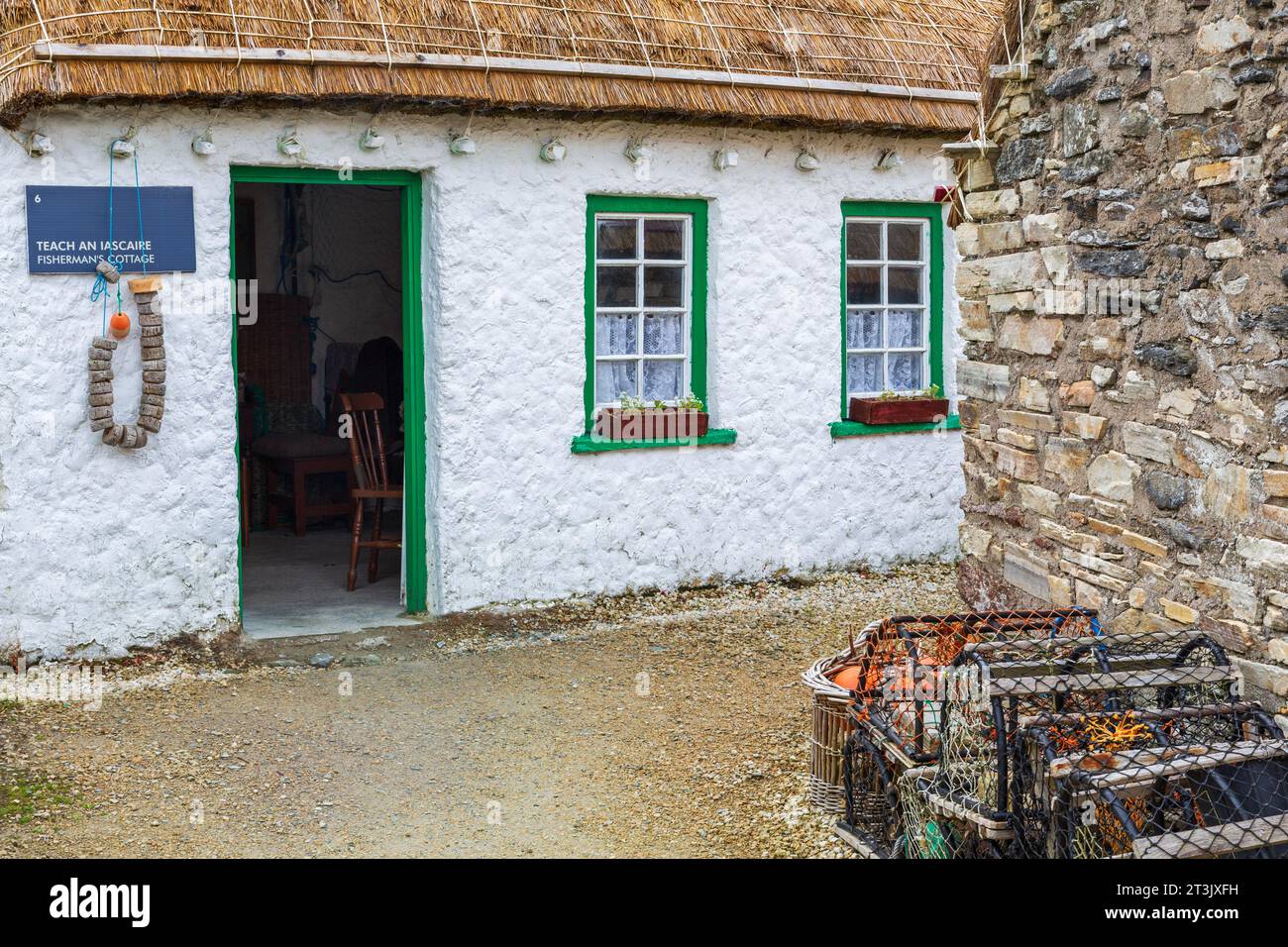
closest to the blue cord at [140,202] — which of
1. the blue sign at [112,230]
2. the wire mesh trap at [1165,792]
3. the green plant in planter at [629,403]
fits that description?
the blue sign at [112,230]

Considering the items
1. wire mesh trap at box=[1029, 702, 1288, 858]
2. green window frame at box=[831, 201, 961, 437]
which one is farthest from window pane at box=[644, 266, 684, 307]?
wire mesh trap at box=[1029, 702, 1288, 858]

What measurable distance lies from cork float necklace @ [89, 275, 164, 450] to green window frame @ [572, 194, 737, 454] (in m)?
2.44

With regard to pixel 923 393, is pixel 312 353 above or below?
above

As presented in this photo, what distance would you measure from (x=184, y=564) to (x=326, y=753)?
1886 mm

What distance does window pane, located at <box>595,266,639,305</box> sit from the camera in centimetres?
918

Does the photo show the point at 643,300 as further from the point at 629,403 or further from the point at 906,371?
the point at 906,371

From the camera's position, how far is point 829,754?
19.3 feet

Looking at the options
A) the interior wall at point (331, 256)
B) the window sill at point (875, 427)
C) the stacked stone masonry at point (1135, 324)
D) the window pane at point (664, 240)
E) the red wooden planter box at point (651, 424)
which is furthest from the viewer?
the interior wall at point (331, 256)

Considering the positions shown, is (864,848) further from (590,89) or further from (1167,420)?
(590,89)

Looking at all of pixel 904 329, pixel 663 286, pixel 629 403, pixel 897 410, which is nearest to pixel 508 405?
pixel 629 403

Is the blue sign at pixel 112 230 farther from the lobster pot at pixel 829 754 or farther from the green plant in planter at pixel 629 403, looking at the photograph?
the lobster pot at pixel 829 754

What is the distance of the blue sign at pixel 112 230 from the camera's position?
742 centimetres

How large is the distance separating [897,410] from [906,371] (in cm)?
48

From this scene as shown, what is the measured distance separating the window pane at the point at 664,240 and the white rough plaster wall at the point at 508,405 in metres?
0.23
